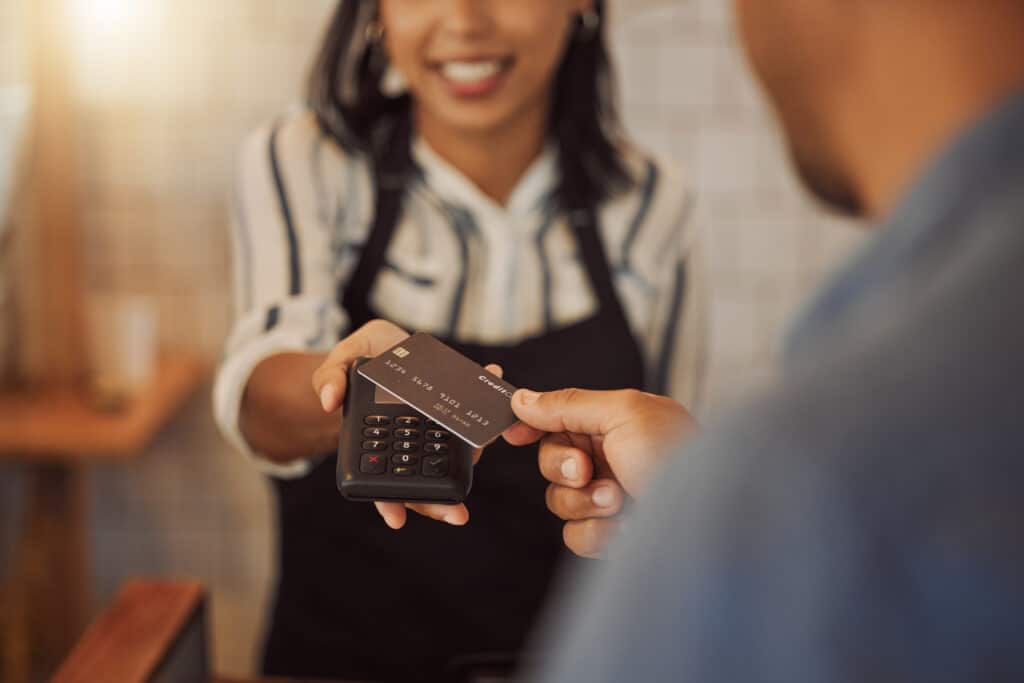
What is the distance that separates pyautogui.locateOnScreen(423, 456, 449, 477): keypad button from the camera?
1.70 ft

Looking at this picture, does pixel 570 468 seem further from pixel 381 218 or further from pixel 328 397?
pixel 381 218

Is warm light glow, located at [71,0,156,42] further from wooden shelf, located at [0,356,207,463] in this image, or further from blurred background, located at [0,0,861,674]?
wooden shelf, located at [0,356,207,463]

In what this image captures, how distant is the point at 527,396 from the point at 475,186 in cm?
40

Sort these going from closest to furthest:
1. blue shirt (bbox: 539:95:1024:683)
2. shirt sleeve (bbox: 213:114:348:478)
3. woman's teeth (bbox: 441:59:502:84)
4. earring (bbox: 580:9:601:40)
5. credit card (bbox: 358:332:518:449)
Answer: blue shirt (bbox: 539:95:1024:683)
credit card (bbox: 358:332:518:449)
shirt sleeve (bbox: 213:114:348:478)
woman's teeth (bbox: 441:59:502:84)
earring (bbox: 580:9:601:40)

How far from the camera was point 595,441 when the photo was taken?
1.83 ft

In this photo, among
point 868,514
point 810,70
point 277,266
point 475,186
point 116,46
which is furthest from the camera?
point 116,46

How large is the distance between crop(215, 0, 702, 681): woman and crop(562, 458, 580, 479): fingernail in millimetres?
170

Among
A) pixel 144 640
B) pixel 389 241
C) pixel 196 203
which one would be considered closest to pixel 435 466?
pixel 144 640

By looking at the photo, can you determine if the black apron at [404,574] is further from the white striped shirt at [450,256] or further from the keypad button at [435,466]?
the keypad button at [435,466]

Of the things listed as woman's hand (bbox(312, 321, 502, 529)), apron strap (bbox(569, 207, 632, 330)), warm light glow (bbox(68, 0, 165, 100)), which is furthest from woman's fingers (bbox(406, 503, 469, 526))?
warm light glow (bbox(68, 0, 165, 100))

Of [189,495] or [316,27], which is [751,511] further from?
[189,495]

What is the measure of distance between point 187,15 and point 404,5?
25.9 inches

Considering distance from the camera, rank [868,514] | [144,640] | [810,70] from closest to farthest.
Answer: [868,514] → [810,70] → [144,640]

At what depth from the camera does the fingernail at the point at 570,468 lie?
54 centimetres
